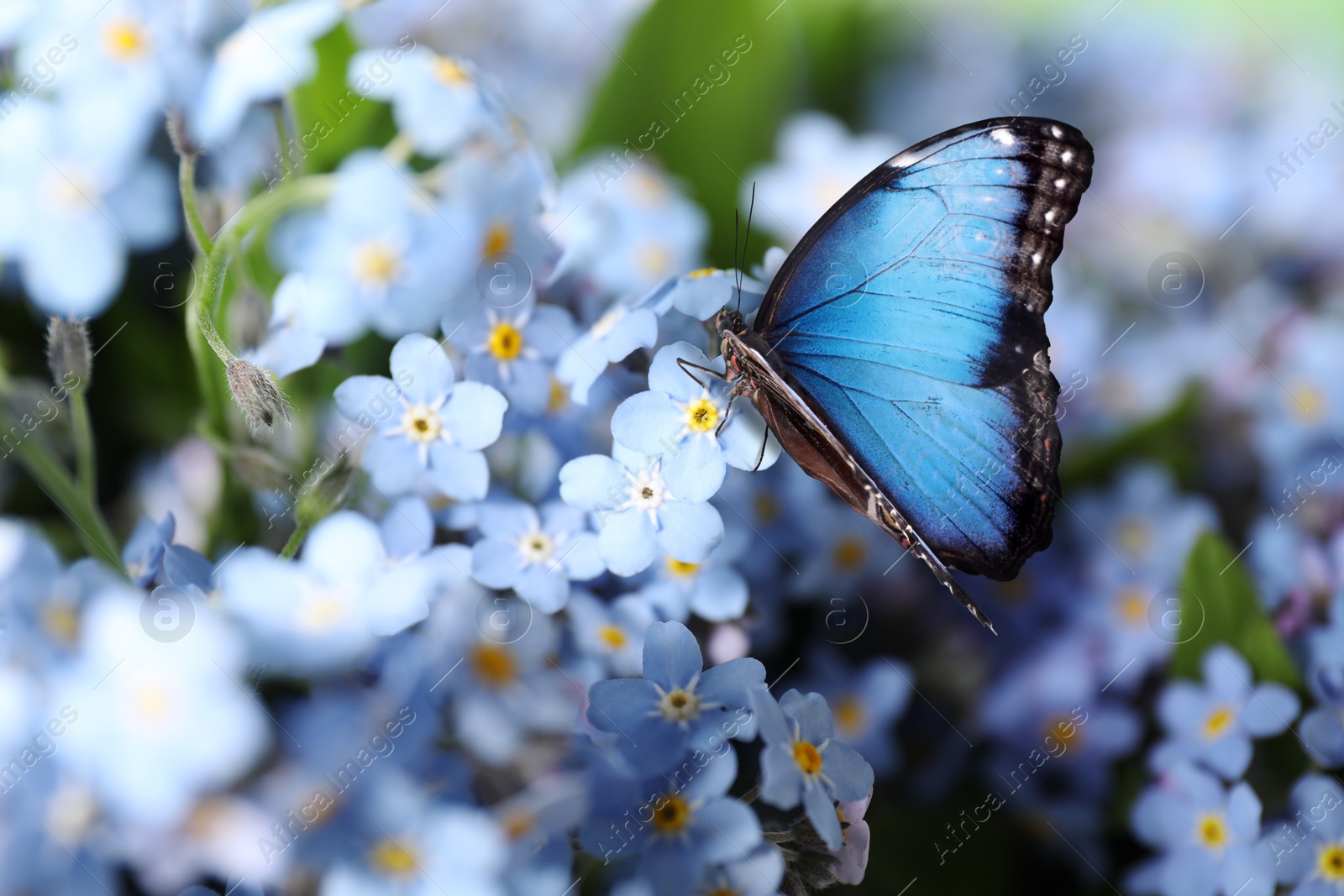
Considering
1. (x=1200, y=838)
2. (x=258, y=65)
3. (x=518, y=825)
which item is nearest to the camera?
(x=518, y=825)

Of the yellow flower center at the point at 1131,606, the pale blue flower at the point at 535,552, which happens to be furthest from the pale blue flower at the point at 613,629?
the yellow flower center at the point at 1131,606

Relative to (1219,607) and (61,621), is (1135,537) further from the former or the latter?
(61,621)

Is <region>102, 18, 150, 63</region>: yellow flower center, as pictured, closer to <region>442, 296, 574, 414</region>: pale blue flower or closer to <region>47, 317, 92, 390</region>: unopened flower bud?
<region>47, 317, 92, 390</region>: unopened flower bud

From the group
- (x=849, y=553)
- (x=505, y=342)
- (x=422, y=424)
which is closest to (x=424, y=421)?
(x=422, y=424)

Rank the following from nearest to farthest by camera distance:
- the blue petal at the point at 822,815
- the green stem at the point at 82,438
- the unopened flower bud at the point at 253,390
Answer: the blue petal at the point at 822,815
the unopened flower bud at the point at 253,390
the green stem at the point at 82,438

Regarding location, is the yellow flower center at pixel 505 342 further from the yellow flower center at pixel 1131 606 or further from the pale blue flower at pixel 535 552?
the yellow flower center at pixel 1131 606

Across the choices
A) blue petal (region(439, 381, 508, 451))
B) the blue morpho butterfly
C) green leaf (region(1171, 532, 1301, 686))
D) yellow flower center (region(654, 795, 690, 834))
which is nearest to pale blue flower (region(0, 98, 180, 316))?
blue petal (region(439, 381, 508, 451))
